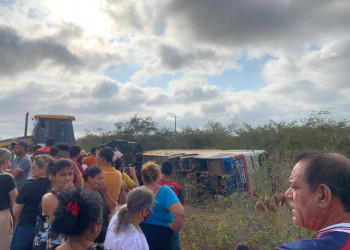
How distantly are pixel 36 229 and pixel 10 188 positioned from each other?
3.57 ft

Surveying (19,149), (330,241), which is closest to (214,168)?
(19,149)

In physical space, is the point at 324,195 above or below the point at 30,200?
above

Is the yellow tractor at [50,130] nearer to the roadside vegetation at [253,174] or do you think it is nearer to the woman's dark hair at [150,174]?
the roadside vegetation at [253,174]

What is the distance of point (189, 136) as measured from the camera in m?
22.1

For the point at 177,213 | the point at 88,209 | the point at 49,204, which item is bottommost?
the point at 177,213

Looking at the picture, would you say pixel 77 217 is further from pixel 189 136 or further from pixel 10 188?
pixel 189 136

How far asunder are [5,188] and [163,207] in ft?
6.65

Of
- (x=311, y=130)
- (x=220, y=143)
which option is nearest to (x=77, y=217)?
(x=311, y=130)

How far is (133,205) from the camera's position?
2797mm

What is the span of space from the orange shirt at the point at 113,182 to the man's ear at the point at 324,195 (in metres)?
3.02

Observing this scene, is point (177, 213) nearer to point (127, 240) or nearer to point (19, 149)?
point (127, 240)

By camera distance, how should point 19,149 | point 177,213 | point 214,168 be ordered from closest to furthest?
point 177,213
point 19,149
point 214,168

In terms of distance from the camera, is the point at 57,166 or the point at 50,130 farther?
the point at 50,130

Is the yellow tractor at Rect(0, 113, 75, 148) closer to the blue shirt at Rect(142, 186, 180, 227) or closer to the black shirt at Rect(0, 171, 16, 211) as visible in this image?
the black shirt at Rect(0, 171, 16, 211)
